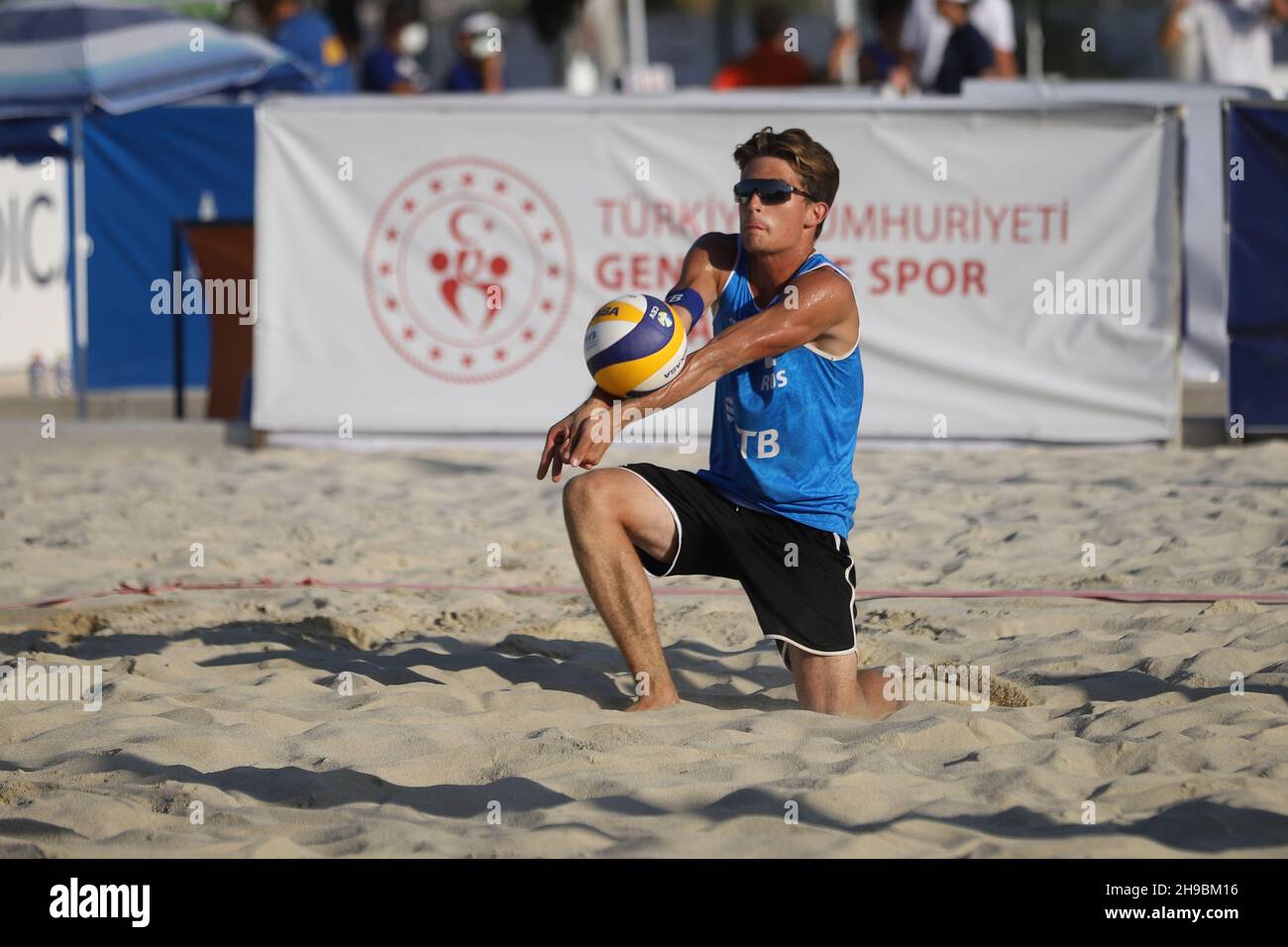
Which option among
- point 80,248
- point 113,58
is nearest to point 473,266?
point 80,248

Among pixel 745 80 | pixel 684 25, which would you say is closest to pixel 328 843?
pixel 745 80

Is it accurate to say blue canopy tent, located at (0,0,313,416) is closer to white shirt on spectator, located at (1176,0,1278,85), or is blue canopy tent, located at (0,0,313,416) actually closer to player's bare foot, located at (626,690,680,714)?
white shirt on spectator, located at (1176,0,1278,85)

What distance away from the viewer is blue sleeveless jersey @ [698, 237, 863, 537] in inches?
165

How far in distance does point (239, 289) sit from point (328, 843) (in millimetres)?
6343

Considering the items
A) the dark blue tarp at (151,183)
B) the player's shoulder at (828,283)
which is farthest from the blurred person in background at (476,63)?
the player's shoulder at (828,283)

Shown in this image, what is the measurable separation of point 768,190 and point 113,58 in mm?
7470

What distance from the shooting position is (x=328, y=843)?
312cm

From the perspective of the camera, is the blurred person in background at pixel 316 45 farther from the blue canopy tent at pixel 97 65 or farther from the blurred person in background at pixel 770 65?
the blurred person in background at pixel 770 65

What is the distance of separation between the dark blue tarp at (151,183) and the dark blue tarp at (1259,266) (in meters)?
5.82

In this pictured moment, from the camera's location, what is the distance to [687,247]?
8.27 m

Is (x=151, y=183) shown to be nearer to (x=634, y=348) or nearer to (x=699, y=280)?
(x=699, y=280)

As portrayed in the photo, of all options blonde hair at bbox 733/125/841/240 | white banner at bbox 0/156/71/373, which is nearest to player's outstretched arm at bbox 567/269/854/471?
blonde hair at bbox 733/125/841/240

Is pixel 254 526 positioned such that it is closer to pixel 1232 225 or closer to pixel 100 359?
pixel 100 359

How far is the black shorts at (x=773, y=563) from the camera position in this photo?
4.16 metres
